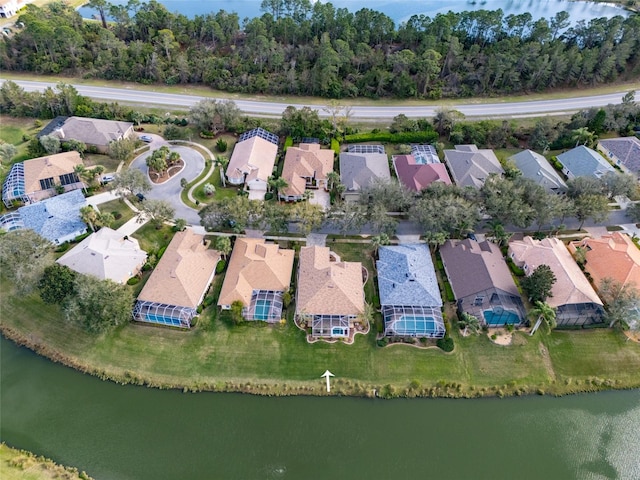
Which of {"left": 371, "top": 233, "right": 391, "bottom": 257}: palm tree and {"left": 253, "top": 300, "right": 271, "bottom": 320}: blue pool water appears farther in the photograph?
{"left": 371, "top": 233, "right": 391, "bottom": 257}: palm tree

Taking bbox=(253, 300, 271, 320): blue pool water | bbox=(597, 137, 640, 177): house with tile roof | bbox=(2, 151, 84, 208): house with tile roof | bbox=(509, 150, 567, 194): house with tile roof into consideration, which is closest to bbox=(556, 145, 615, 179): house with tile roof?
bbox=(509, 150, 567, 194): house with tile roof

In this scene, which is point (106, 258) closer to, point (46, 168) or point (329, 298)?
point (46, 168)

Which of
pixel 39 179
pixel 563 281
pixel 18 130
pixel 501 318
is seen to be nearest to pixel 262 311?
pixel 501 318

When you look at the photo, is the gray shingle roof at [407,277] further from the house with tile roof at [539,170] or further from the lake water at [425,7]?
the lake water at [425,7]

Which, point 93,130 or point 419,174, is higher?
point 93,130

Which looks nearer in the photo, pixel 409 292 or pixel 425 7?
pixel 409 292

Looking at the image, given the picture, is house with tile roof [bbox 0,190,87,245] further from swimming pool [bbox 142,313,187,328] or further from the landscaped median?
swimming pool [bbox 142,313,187,328]
